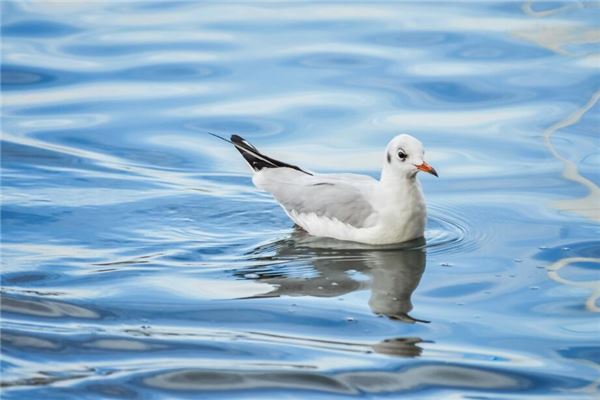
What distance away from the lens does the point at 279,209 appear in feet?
33.7

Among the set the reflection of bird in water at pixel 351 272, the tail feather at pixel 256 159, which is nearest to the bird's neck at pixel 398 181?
the reflection of bird in water at pixel 351 272

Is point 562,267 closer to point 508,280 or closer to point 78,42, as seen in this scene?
point 508,280

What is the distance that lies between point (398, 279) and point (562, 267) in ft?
3.57

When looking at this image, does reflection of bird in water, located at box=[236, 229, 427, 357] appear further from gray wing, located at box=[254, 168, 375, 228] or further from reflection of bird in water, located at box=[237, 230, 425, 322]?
gray wing, located at box=[254, 168, 375, 228]

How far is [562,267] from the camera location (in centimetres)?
884

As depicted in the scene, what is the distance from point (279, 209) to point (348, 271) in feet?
5.13

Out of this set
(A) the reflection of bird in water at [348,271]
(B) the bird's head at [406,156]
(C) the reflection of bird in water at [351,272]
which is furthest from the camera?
(B) the bird's head at [406,156]

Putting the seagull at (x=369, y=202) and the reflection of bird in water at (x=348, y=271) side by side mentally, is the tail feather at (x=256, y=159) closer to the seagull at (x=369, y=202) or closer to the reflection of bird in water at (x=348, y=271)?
the seagull at (x=369, y=202)

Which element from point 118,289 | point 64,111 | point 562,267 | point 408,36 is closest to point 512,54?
point 408,36

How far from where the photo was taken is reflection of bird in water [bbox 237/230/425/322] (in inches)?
328

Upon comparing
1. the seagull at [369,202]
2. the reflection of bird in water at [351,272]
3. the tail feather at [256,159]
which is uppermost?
the tail feather at [256,159]

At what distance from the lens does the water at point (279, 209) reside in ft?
24.0

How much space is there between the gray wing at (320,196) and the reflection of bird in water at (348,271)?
0.61 feet

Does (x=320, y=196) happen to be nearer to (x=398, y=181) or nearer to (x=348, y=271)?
(x=398, y=181)
